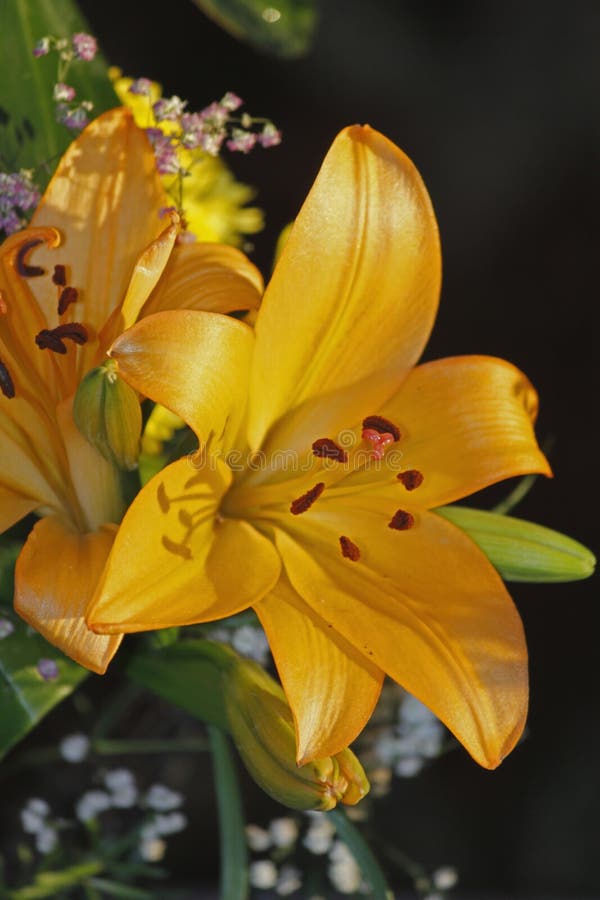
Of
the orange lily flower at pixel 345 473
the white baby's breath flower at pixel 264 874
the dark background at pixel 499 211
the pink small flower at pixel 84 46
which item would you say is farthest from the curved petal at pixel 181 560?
the dark background at pixel 499 211

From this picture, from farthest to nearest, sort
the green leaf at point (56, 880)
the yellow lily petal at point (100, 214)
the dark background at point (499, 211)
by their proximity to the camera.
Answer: the dark background at point (499, 211) < the green leaf at point (56, 880) < the yellow lily petal at point (100, 214)

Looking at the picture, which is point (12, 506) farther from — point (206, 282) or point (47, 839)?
point (47, 839)

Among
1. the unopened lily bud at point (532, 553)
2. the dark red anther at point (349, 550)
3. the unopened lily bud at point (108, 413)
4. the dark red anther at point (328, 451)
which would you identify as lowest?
the unopened lily bud at point (532, 553)

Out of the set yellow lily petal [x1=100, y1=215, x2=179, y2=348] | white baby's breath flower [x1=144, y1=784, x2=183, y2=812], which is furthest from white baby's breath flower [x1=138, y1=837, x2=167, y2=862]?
yellow lily petal [x1=100, y1=215, x2=179, y2=348]

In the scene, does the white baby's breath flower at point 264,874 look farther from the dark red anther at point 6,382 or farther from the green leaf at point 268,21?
the green leaf at point 268,21

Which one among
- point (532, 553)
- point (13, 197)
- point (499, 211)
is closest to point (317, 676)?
point (532, 553)

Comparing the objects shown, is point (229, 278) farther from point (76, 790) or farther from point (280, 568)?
point (76, 790)

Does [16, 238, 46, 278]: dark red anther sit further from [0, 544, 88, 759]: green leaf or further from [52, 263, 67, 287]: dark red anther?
[0, 544, 88, 759]: green leaf
